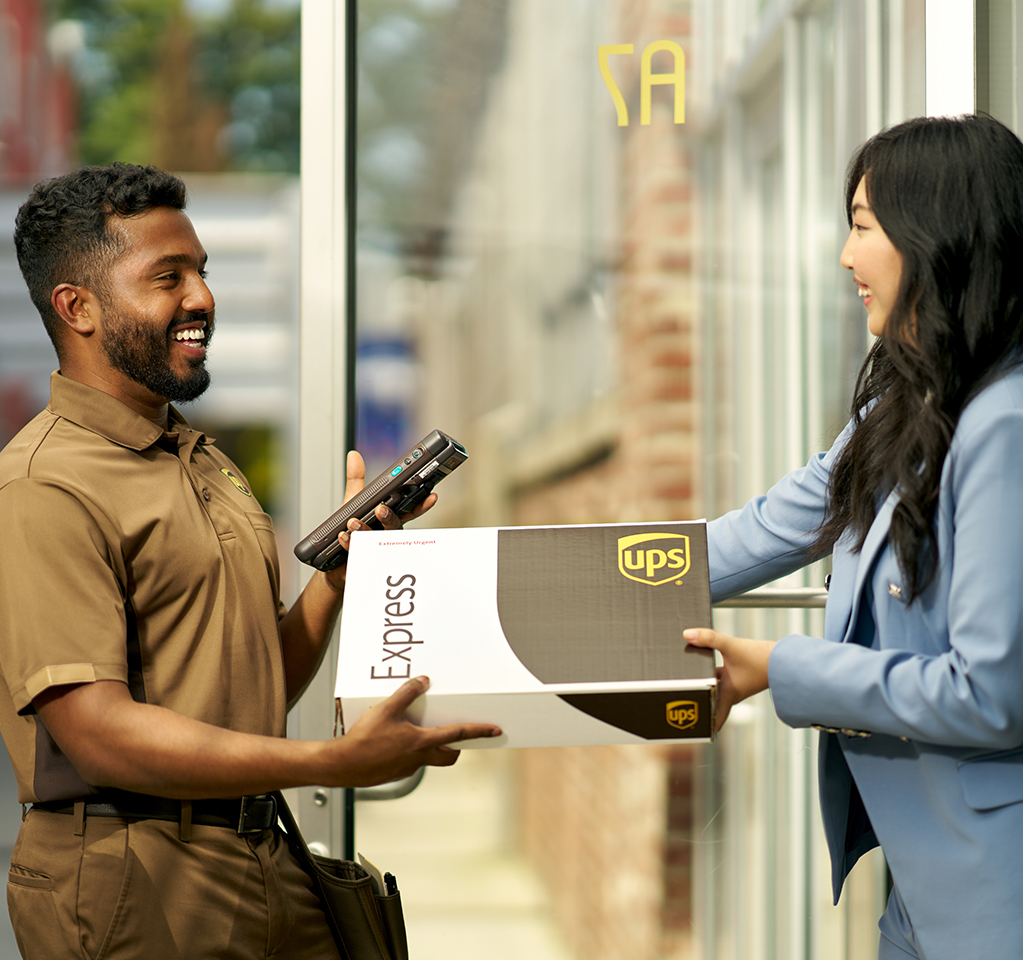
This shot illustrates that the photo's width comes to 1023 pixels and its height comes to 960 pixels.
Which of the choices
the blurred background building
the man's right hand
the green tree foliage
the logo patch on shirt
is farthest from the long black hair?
the green tree foliage

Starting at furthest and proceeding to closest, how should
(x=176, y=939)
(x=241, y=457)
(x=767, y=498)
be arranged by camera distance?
(x=241, y=457)
(x=767, y=498)
(x=176, y=939)

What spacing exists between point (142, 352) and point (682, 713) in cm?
81

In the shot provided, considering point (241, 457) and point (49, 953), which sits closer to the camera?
point (49, 953)

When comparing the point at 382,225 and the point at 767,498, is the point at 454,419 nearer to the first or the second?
the point at 382,225

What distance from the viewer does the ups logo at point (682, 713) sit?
114 centimetres

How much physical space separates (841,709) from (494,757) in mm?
1023

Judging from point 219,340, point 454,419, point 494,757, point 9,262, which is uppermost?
point 9,262

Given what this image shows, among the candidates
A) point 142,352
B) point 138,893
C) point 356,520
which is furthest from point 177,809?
point 142,352

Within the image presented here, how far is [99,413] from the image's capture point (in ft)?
4.39

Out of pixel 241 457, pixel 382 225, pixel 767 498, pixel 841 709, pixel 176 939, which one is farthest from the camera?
pixel 241 457

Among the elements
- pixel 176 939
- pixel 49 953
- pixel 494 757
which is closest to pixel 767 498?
pixel 494 757

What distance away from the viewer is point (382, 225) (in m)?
1.99

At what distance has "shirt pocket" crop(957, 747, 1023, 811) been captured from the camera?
1.15 m

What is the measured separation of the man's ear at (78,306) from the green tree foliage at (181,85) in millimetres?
994
